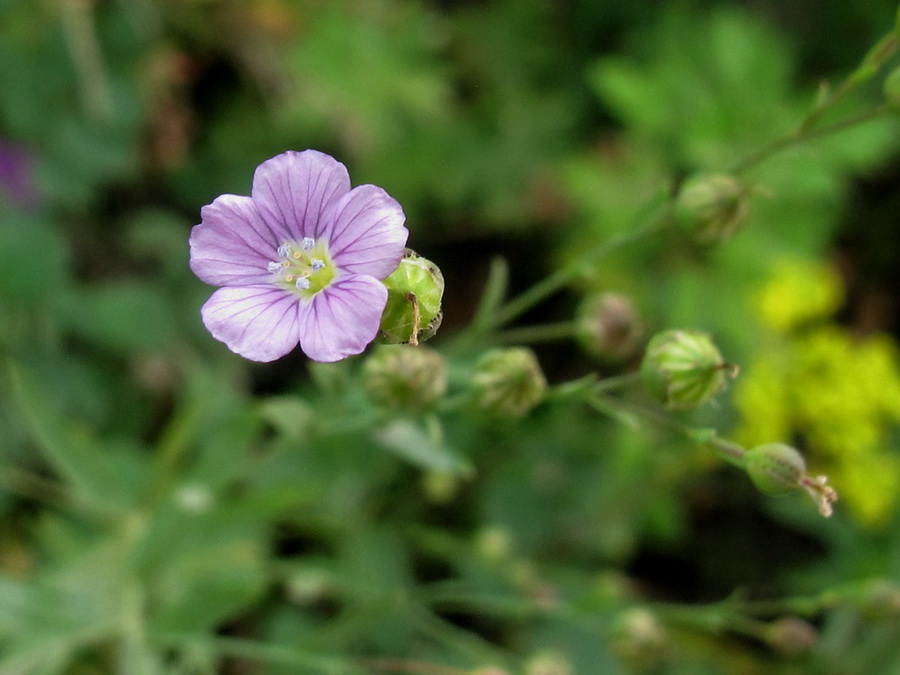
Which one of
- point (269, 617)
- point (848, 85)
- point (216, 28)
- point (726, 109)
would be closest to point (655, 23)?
point (726, 109)

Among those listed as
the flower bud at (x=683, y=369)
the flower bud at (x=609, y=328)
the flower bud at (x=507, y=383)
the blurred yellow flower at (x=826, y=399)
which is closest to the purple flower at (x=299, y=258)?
the flower bud at (x=507, y=383)

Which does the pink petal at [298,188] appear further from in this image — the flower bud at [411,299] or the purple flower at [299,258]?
the flower bud at [411,299]

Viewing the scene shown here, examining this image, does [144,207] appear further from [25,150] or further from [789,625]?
[789,625]

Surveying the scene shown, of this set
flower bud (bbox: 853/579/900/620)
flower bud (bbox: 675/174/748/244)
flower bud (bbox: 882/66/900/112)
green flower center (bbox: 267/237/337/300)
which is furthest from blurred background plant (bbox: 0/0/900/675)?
flower bud (bbox: 882/66/900/112)

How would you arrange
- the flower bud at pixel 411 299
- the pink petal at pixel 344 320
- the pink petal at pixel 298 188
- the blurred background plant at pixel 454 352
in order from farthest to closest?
the blurred background plant at pixel 454 352 → the pink petal at pixel 298 188 → the flower bud at pixel 411 299 → the pink petal at pixel 344 320

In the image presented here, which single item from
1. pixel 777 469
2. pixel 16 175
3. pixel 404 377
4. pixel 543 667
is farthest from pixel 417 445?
pixel 16 175
